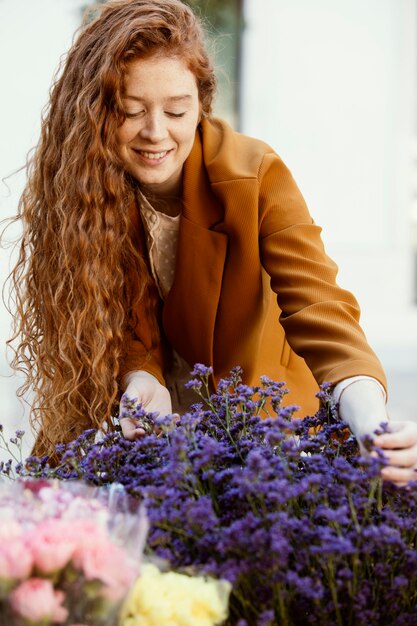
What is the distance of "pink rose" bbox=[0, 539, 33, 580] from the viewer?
30.4 inches

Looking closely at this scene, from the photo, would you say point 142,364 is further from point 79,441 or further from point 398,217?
point 398,217

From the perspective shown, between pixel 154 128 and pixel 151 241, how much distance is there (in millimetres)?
364

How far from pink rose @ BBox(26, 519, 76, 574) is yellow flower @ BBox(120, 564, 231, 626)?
87 millimetres

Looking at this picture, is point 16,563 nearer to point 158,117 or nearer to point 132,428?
point 132,428

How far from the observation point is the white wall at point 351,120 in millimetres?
5965

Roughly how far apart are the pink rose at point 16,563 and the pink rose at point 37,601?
0.01 m

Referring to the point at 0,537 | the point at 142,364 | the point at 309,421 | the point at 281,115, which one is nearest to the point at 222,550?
the point at 0,537

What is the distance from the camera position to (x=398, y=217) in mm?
6352

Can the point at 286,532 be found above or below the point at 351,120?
above

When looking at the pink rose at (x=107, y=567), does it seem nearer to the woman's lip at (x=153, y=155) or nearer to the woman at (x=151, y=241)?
the woman at (x=151, y=241)

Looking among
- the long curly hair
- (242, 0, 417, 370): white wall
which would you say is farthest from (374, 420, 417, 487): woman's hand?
(242, 0, 417, 370): white wall

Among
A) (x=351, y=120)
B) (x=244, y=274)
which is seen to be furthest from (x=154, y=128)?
(x=351, y=120)

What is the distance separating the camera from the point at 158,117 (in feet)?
5.49

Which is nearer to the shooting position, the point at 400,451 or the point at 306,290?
the point at 400,451
